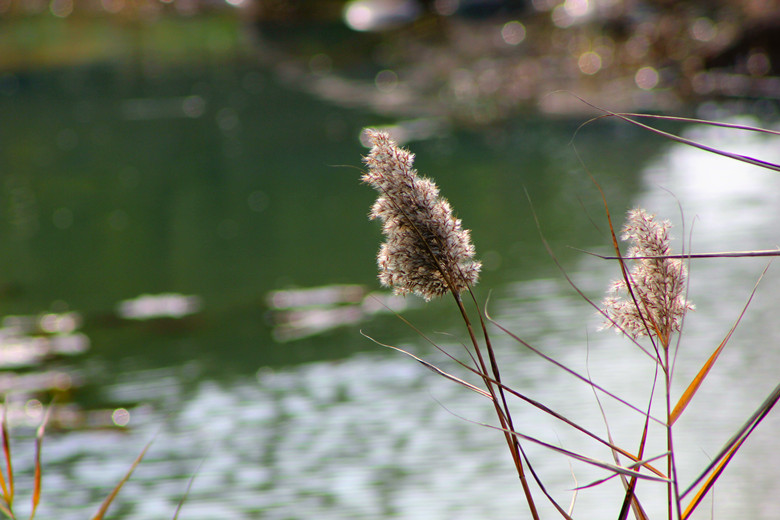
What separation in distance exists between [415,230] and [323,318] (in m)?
4.93

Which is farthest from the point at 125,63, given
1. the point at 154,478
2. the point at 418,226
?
the point at 418,226

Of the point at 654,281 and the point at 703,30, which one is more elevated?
the point at 703,30

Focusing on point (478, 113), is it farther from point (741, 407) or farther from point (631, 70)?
point (741, 407)

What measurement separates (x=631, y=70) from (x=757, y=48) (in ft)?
5.09

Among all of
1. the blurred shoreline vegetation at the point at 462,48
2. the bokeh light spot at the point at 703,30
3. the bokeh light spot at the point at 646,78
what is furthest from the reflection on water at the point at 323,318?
the bokeh light spot at the point at 703,30

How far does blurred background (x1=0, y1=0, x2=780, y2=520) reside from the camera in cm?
391

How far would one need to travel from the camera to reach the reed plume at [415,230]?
799mm

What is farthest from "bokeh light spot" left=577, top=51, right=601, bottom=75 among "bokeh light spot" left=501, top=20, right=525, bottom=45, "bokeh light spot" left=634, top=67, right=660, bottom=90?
"bokeh light spot" left=501, top=20, right=525, bottom=45

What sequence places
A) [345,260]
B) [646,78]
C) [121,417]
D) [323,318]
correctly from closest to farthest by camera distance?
[121,417] → [323,318] → [345,260] → [646,78]

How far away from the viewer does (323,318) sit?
18.7 feet

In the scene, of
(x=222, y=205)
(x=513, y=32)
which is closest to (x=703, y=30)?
(x=513, y=32)

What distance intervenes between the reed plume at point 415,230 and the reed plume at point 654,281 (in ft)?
0.50

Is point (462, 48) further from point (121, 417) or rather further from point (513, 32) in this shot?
point (121, 417)

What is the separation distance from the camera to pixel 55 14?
20.8 metres
